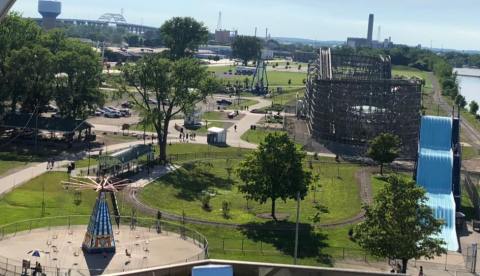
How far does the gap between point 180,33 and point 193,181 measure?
109m

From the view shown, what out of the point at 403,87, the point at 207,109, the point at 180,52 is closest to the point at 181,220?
the point at 403,87

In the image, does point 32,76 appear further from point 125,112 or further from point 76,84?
point 125,112

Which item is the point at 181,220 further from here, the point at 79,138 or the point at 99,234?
the point at 79,138

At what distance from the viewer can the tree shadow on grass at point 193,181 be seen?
63272 mm

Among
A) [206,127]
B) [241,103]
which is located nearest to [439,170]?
[206,127]

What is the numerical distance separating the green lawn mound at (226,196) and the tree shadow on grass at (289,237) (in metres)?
1.68

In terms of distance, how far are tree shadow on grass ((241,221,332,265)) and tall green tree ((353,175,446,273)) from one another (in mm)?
4537

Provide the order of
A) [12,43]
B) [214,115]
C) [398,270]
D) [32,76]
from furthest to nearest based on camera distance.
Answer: [214,115]
[12,43]
[32,76]
[398,270]

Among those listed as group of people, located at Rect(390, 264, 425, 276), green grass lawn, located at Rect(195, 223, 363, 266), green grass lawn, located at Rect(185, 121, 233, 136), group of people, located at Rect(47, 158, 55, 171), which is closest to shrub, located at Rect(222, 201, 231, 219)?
green grass lawn, located at Rect(195, 223, 363, 266)

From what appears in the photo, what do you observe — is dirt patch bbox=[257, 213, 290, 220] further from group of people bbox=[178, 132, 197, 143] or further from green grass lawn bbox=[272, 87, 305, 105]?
green grass lawn bbox=[272, 87, 305, 105]

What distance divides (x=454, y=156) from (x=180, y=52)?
11639cm

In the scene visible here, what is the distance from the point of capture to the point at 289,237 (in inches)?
1982

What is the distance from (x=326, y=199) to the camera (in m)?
63.2

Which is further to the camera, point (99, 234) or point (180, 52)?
point (180, 52)
